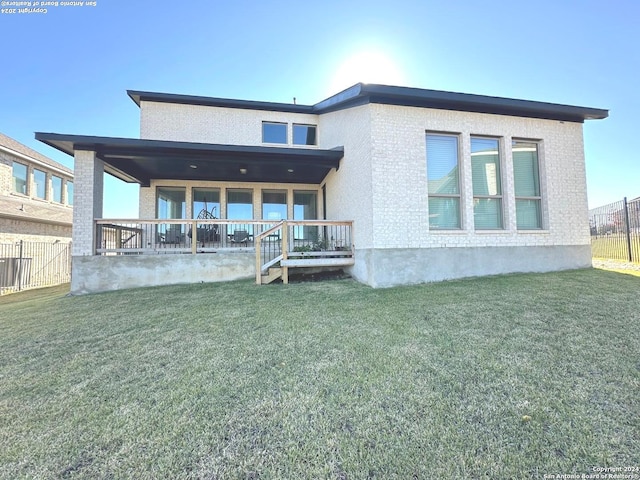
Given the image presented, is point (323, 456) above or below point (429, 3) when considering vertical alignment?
below

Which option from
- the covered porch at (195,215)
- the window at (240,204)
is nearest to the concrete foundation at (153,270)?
the covered porch at (195,215)

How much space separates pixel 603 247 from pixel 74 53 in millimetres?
19047

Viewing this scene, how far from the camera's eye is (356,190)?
7.20 m

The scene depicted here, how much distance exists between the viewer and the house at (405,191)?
6.42 m

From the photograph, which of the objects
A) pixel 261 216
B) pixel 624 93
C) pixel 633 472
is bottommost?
pixel 633 472

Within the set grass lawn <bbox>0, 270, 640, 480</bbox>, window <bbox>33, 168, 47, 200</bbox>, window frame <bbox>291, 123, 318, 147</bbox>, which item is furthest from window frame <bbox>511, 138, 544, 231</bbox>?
window <bbox>33, 168, 47, 200</bbox>

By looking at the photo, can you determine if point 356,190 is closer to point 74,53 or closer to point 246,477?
point 246,477

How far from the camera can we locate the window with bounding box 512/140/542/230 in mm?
7156

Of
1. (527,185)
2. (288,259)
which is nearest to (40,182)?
(288,259)

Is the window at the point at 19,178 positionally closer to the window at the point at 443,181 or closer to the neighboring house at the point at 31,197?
the neighboring house at the point at 31,197

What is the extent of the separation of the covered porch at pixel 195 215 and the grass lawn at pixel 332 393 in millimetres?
2855

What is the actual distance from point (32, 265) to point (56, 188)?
6.68 meters

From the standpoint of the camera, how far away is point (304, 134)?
11062mm

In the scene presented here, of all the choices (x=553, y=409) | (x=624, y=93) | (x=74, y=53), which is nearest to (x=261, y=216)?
(x=74, y=53)
